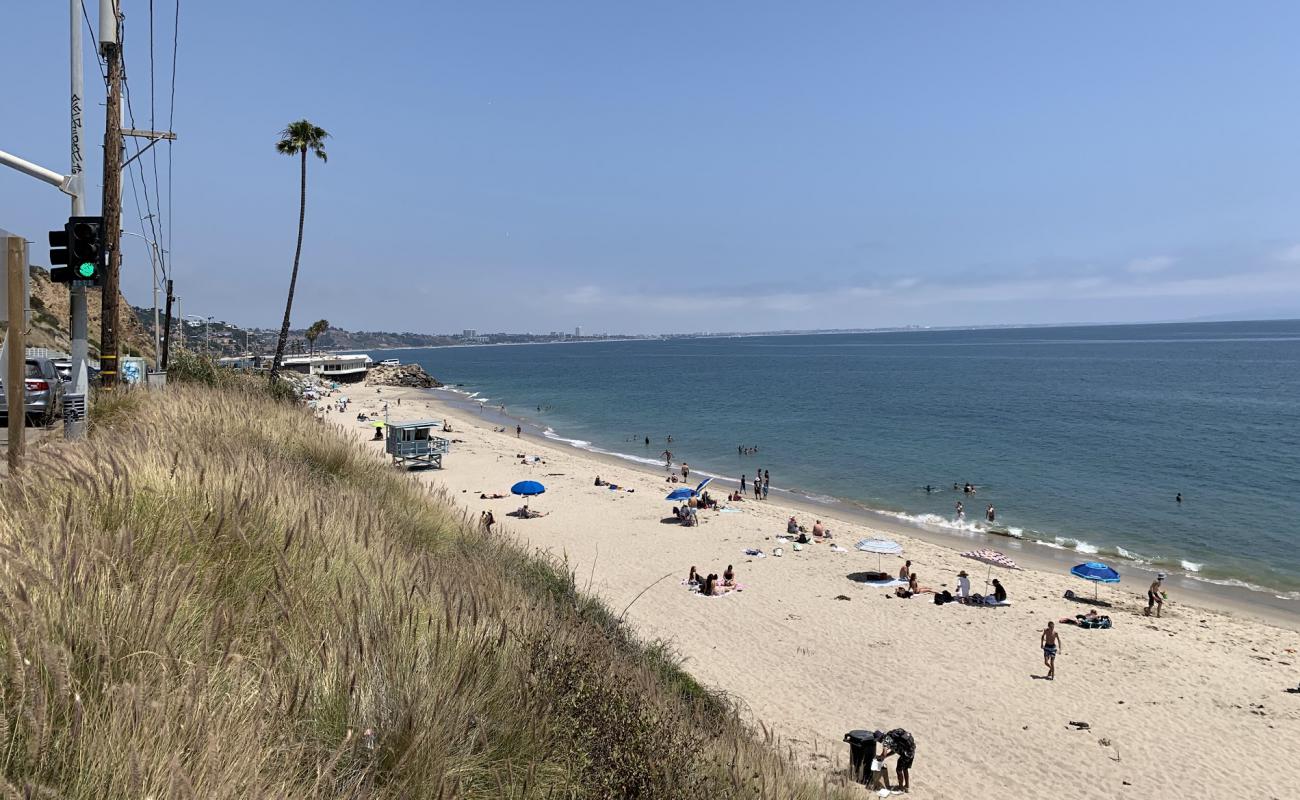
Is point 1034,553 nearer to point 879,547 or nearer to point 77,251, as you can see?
point 879,547

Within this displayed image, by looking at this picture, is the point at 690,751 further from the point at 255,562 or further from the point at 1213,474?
the point at 1213,474

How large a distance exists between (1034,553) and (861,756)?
19065 millimetres

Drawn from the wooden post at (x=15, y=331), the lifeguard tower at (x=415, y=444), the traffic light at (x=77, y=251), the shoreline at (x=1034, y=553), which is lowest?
the shoreline at (x=1034, y=553)

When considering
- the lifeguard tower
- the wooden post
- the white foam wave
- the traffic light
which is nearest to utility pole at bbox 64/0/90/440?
the traffic light

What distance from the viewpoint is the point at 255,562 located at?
360 centimetres

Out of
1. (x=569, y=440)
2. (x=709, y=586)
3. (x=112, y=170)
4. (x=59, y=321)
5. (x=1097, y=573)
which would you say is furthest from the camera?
(x=569, y=440)

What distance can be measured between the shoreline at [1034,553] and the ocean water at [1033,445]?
Answer: 709 mm

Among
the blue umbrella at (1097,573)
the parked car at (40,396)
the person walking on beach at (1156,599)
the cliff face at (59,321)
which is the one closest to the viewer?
the parked car at (40,396)

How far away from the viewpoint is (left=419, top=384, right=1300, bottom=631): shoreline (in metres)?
20.2

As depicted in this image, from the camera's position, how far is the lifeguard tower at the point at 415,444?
111ft

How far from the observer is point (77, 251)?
7.64 meters

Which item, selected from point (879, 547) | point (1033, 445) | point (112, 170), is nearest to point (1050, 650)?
point (879, 547)

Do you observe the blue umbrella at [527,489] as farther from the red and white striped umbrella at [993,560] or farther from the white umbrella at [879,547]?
the red and white striped umbrella at [993,560]

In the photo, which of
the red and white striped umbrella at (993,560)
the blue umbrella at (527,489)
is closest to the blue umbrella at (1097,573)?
the red and white striped umbrella at (993,560)
